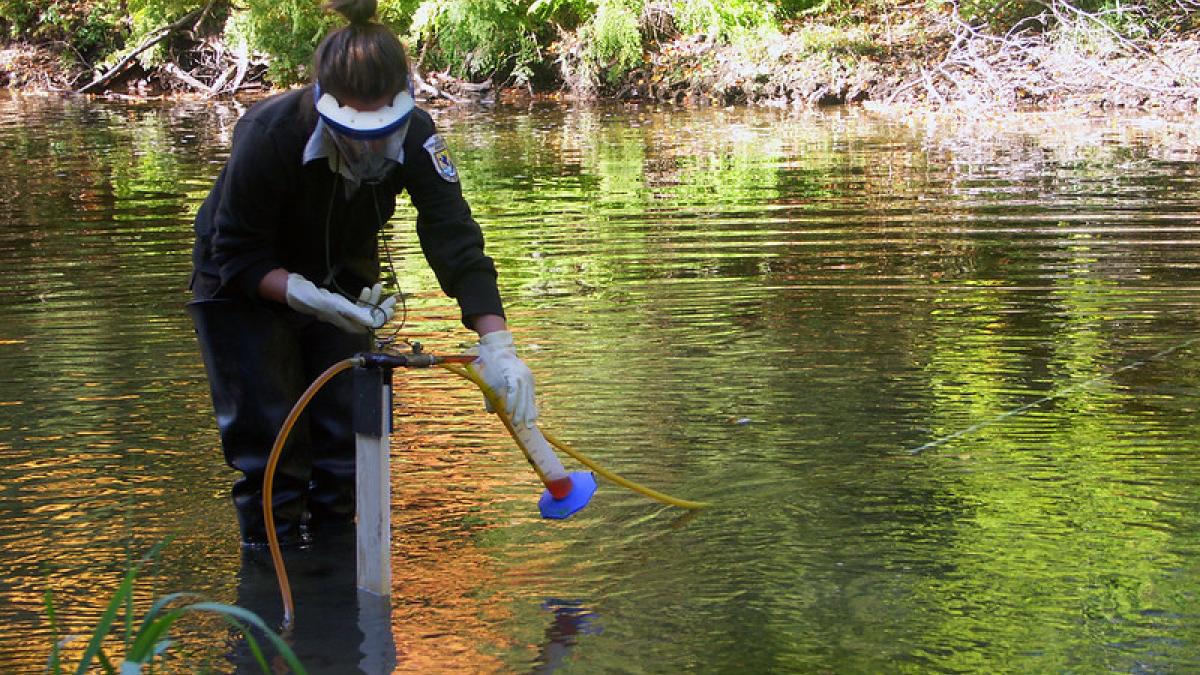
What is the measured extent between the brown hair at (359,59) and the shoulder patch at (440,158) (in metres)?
0.27

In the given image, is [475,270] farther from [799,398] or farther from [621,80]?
[621,80]

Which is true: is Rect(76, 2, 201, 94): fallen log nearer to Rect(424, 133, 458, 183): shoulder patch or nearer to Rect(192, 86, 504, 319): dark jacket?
Rect(192, 86, 504, 319): dark jacket

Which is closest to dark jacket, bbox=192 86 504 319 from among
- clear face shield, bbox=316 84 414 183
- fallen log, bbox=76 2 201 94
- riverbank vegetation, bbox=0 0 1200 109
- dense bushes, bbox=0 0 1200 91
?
clear face shield, bbox=316 84 414 183

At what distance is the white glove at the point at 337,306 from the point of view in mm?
3314

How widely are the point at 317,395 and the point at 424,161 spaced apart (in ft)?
2.64

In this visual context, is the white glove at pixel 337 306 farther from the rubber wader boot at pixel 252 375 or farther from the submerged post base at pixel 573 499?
the submerged post base at pixel 573 499

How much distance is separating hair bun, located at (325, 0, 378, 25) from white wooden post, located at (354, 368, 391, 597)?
80 cm

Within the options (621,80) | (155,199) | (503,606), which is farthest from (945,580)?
(621,80)

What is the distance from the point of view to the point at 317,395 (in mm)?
3824

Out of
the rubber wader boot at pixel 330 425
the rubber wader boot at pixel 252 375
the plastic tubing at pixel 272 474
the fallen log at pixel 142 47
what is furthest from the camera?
the fallen log at pixel 142 47

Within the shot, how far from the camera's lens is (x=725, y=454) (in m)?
4.62

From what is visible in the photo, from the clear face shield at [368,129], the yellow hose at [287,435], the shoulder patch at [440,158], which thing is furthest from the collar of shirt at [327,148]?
the yellow hose at [287,435]

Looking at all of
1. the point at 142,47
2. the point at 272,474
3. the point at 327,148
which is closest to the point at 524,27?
the point at 142,47

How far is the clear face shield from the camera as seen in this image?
307 centimetres
